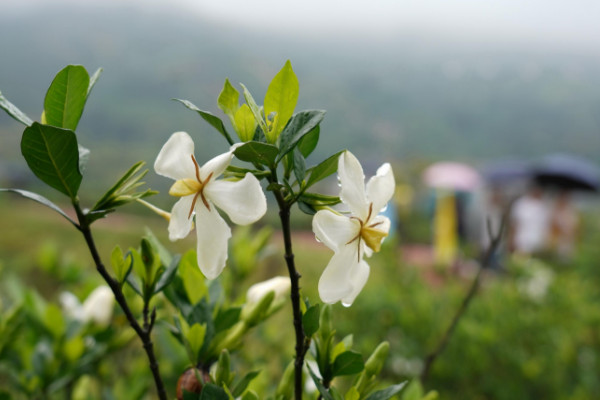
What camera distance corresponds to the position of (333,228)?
0.94ft

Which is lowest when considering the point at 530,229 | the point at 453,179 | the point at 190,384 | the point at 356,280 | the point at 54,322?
the point at 530,229

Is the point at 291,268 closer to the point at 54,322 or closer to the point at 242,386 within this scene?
the point at 242,386

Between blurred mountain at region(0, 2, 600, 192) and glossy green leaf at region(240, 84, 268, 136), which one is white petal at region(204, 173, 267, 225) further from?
blurred mountain at region(0, 2, 600, 192)

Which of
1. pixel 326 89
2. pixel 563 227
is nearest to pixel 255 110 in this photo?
pixel 563 227

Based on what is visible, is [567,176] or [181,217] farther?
[567,176]

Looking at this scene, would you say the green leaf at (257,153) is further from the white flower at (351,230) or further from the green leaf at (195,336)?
the green leaf at (195,336)

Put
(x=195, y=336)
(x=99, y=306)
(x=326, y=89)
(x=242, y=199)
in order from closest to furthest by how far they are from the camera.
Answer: (x=242, y=199) → (x=195, y=336) → (x=99, y=306) → (x=326, y=89)

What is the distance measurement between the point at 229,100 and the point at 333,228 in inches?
4.4

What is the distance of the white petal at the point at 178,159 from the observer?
278mm

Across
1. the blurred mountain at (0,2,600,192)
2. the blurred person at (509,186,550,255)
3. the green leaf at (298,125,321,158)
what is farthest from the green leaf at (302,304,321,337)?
the blurred mountain at (0,2,600,192)

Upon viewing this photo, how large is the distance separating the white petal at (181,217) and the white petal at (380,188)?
0.35ft

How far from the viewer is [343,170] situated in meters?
0.28

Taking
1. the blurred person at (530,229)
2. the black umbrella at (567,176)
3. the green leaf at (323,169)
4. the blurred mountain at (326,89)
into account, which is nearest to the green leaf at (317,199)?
the green leaf at (323,169)

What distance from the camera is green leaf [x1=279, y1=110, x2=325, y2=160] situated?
0.93ft
